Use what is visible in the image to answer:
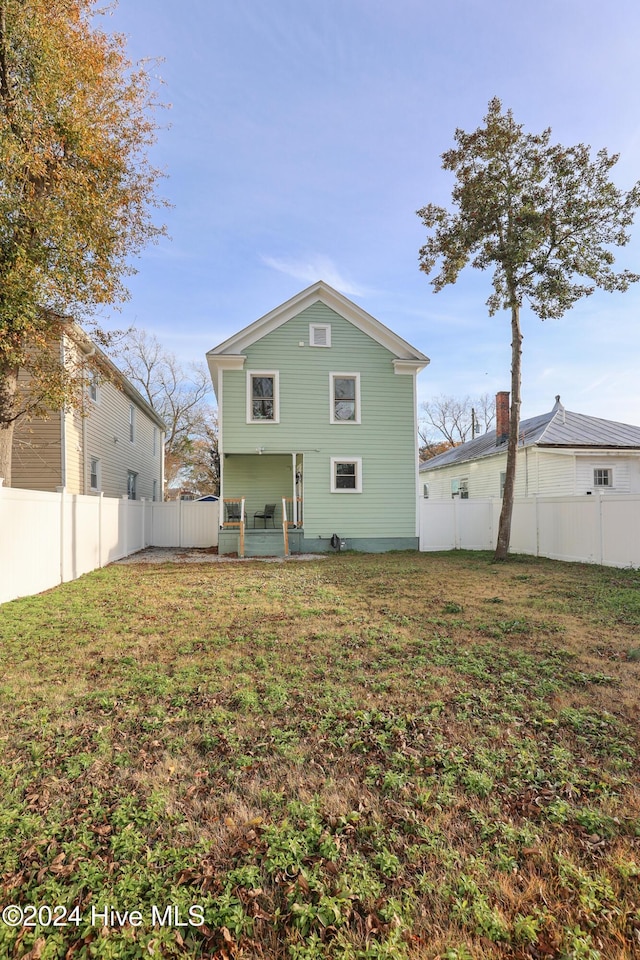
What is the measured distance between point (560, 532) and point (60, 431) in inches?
515

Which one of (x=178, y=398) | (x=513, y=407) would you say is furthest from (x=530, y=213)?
(x=178, y=398)

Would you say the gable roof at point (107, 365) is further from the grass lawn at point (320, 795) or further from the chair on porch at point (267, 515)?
the grass lawn at point (320, 795)

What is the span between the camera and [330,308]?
47.5 ft

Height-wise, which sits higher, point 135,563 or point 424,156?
point 424,156

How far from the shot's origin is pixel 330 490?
1421cm

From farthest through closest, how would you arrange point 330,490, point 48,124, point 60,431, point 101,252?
1. point 330,490
2. point 60,431
3. point 101,252
4. point 48,124

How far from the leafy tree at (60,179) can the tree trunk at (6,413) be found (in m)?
0.02

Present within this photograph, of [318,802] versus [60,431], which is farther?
[60,431]

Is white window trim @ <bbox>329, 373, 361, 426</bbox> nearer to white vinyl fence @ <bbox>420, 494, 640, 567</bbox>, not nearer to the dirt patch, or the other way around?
white vinyl fence @ <bbox>420, 494, 640, 567</bbox>

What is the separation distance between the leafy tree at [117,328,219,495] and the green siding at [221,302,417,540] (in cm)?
1902

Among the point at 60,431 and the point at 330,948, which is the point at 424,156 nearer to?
the point at 60,431

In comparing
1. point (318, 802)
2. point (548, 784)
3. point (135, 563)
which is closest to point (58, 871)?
point (318, 802)

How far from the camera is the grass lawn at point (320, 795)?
1.58 meters

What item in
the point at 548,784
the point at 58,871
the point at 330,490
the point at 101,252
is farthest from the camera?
the point at 330,490
